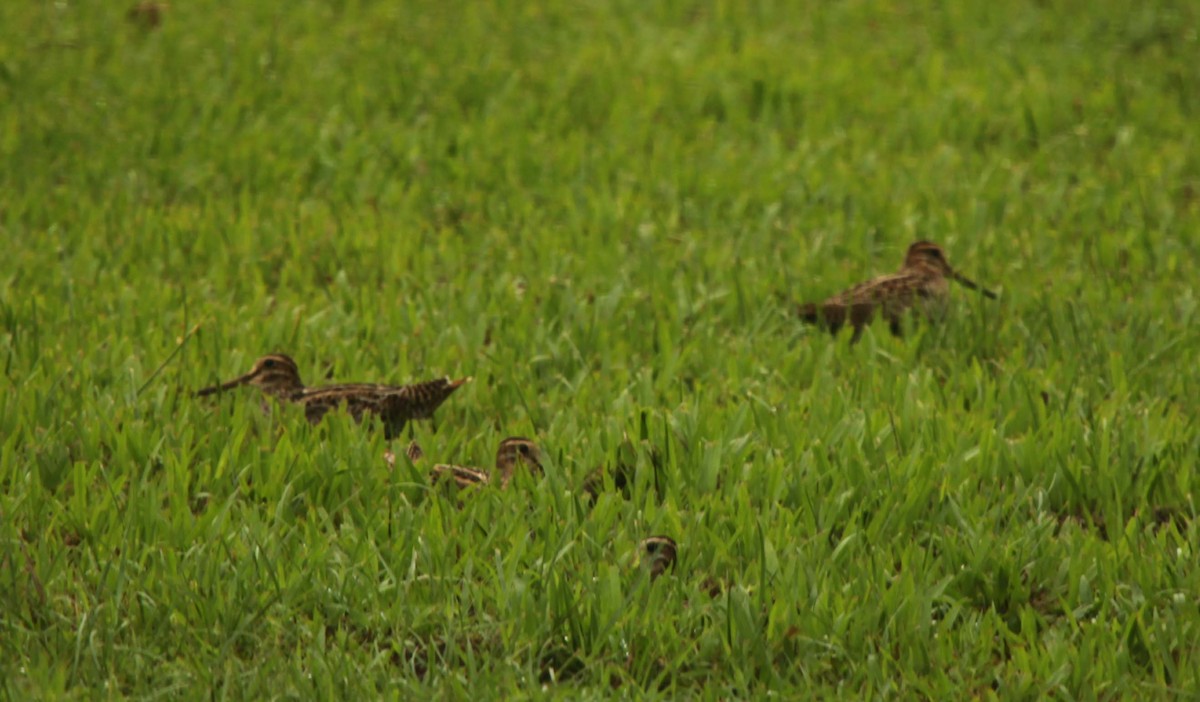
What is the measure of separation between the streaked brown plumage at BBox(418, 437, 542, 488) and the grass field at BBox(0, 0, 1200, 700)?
9 cm

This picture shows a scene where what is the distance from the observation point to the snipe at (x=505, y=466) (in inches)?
202

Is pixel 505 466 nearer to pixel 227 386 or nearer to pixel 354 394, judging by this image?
pixel 354 394

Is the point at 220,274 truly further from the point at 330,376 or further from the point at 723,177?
the point at 723,177

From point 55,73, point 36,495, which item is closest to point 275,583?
point 36,495

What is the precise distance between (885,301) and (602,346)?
4.30ft

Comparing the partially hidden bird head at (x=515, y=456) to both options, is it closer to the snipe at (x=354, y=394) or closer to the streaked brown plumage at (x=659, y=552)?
the snipe at (x=354, y=394)

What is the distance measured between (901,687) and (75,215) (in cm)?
544

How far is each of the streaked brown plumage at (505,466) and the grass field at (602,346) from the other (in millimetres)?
95

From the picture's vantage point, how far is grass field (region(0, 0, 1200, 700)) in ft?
14.0

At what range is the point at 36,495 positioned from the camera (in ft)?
16.0

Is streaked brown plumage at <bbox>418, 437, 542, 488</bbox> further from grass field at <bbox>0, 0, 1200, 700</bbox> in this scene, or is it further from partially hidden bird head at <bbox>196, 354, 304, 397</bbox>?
partially hidden bird head at <bbox>196, 354, 304, 397</bbox>

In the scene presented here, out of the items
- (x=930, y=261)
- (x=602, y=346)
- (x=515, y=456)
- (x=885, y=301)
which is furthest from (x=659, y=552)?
(x=930, y=261)

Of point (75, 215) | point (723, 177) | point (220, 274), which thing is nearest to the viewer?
point (220, 274)

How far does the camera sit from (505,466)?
523cm
